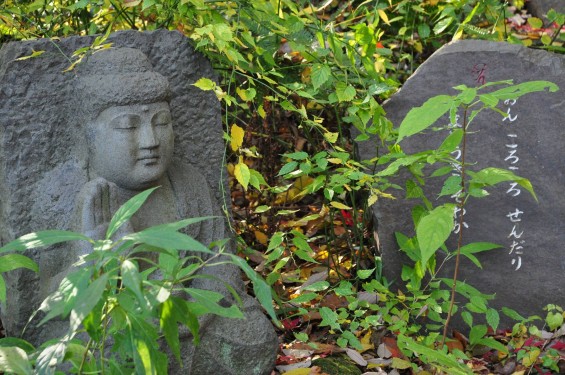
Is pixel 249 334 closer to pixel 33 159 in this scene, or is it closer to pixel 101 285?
pixel 33 159

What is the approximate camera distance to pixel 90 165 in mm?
3244

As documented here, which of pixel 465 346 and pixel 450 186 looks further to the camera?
pixel 465 346

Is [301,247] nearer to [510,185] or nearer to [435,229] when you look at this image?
[435,229]

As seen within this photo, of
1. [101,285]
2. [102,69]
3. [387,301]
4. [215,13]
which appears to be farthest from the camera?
[387,301]

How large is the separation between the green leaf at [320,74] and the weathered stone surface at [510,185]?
48 cm

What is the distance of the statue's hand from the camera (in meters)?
3.11

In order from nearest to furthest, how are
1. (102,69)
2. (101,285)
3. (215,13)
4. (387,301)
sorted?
(101,285) → (102,69) → (215,13) → (387,301)

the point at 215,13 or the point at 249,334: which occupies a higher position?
the point at 215,13

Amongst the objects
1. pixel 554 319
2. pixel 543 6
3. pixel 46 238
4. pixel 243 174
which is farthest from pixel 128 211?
pixel 543 6

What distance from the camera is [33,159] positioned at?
10.6 ft

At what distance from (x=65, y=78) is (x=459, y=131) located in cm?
140

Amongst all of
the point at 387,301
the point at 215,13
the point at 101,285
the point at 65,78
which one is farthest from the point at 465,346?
the point at 101,285

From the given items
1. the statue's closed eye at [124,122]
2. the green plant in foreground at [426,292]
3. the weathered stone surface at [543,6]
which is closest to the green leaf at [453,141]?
the green plant in foreground at [426,292]

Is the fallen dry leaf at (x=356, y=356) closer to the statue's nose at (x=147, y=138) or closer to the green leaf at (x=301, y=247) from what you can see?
the green leaf at (x=301, y=247)
